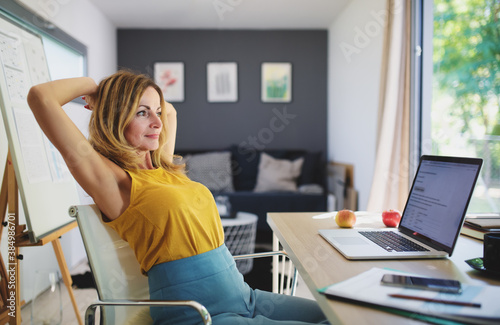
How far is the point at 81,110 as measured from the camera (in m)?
3.39

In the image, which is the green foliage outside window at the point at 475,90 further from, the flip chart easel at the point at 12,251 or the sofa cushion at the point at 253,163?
the flip chart easel at the point at 12,251

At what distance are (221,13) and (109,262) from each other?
3808 millimetres

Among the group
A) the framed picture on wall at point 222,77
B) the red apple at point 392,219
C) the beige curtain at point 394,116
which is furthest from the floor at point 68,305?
the framed picture on wall at point 222,77

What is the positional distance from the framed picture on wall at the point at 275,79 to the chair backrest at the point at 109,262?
4044 mm

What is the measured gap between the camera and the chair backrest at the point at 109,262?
1.01m

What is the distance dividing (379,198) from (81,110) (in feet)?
8.71

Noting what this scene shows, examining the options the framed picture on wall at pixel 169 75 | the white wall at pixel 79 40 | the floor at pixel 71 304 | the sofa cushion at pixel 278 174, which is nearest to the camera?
the floor at pixel 71 304

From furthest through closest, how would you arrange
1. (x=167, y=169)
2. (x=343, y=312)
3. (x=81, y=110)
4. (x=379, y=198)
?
(x=81, y=110), (x=379, y=198), (x=167, y=169), (x=343, y=312)

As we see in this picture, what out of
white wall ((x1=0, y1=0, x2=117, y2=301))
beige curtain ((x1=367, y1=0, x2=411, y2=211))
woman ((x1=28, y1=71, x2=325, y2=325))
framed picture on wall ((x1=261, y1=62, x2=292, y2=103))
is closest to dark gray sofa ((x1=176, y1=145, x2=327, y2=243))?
framed picture on wall ((x1=261, y1=62, x2=292, y2=103))

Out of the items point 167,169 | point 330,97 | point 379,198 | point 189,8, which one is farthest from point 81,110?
point 330,97

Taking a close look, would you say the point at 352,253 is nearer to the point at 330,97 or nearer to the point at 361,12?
the point at 361,12

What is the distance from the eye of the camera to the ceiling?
13.1 feet

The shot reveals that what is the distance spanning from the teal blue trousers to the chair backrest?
11 centimetres

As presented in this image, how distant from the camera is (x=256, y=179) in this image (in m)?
4.68
